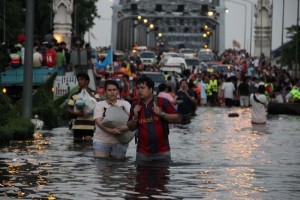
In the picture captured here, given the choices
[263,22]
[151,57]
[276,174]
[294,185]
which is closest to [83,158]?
[276,174]

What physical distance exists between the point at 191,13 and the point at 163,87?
144548 mm

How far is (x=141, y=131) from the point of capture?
19422 millimetres

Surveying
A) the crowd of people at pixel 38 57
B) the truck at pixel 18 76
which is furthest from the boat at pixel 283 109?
the truck at pixel 18 76

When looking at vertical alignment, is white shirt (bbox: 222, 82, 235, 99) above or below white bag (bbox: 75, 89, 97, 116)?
below

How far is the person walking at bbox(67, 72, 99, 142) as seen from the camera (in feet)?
80.8

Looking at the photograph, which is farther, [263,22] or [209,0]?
[209,0]

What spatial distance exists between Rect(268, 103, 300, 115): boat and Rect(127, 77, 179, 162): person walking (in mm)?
29398

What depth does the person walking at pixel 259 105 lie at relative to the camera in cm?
3709

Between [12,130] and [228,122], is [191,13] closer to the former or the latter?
[228,122]

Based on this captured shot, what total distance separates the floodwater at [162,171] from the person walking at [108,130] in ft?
0.74

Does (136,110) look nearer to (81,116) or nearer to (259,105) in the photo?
(81,116)

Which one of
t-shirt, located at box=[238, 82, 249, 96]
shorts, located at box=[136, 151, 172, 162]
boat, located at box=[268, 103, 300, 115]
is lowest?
boat, located at box=[268, 103, 300, 115]

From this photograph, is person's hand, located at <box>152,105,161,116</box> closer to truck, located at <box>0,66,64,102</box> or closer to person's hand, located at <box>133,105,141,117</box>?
person's hand, located at <box>133,105,141,117</box>

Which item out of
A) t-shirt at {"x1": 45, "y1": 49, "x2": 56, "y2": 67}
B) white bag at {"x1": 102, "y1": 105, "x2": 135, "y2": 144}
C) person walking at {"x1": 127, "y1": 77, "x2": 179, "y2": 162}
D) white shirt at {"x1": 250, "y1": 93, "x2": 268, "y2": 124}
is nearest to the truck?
t-shirt at {"x1": 45, "y1": 49, "x2": 56, "y2": 67}
